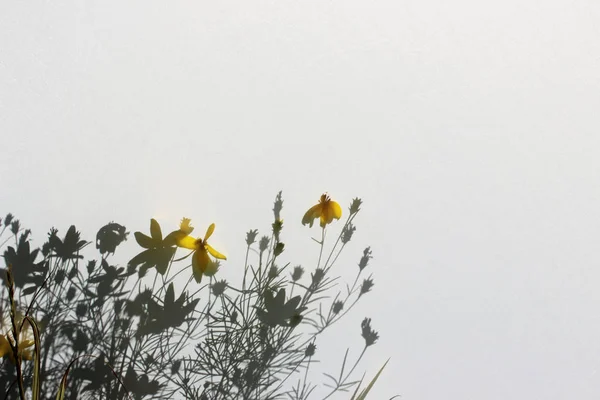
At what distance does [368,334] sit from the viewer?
34.4 inches

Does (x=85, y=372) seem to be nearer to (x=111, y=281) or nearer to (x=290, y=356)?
(x=111, y=281)

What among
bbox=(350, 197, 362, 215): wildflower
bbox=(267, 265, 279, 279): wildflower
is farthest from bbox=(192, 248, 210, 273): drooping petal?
bbox=(350, 197, 362, 215): wildflower

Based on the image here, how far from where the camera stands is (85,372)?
729 mm

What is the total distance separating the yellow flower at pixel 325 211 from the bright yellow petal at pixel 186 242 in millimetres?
202

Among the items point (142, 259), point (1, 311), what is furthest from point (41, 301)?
point (142, 259)

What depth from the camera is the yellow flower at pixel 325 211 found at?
0.84m

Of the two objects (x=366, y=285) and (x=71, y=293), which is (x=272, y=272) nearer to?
(x=366, y=285)

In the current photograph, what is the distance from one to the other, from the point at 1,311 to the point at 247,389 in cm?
35

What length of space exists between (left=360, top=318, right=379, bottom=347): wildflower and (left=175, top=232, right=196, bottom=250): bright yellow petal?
1.03ft

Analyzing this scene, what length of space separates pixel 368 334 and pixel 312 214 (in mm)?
208

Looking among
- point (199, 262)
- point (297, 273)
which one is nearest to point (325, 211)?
point (297, 273)

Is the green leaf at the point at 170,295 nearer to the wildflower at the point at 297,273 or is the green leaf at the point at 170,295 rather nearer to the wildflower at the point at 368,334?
the wildflower at the point at 297,273

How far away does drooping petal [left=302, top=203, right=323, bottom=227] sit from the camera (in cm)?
85

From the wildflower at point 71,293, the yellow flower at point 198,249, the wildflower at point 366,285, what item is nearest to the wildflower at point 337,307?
the wildflower at point 366,285
